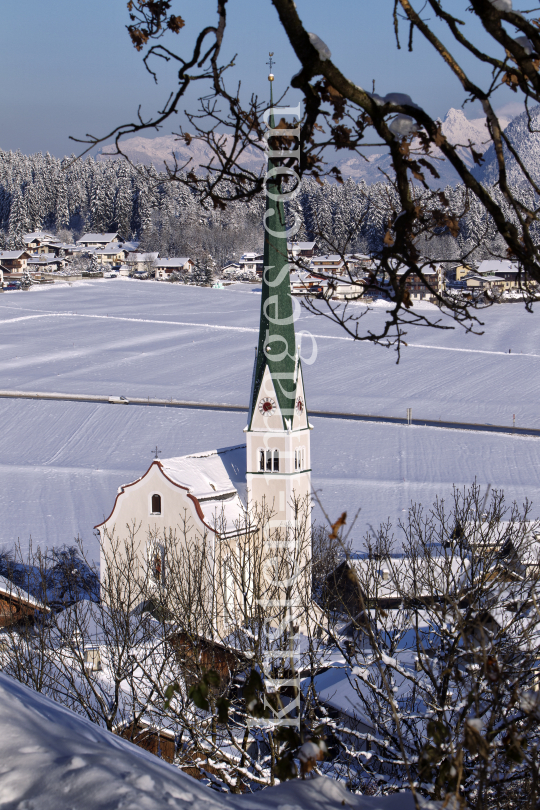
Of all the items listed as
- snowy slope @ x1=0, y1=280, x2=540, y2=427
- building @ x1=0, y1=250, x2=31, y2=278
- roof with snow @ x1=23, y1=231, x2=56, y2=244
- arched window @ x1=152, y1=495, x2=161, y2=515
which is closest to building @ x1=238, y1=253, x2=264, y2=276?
snowy slope @ x1=0, y1=280, x2=540, y2=427

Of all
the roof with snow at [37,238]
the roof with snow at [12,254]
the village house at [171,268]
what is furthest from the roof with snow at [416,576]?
the roof with snow at [37,238]

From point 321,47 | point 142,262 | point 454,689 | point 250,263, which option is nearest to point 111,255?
point 142,262

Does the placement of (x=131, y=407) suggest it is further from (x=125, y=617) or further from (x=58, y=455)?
(x=125, y=617)

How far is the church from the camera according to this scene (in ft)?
76.0

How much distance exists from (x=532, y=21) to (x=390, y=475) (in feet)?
115

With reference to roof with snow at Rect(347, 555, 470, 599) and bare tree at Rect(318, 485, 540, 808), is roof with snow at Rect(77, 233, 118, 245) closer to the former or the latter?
roof with snow at Rect(347, 555, 470, 599)

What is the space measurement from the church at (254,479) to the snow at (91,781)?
19.0 metres

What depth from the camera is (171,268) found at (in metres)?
124

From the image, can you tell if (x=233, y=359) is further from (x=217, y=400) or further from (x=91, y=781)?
(x=91, y=781)

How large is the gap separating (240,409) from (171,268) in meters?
79.5

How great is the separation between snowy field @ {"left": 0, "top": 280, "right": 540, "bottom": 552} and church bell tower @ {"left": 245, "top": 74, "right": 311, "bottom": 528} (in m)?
6.46

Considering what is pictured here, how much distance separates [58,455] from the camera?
41250 millimetres

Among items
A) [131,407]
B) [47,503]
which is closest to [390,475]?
[47,503]

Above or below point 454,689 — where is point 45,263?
above
